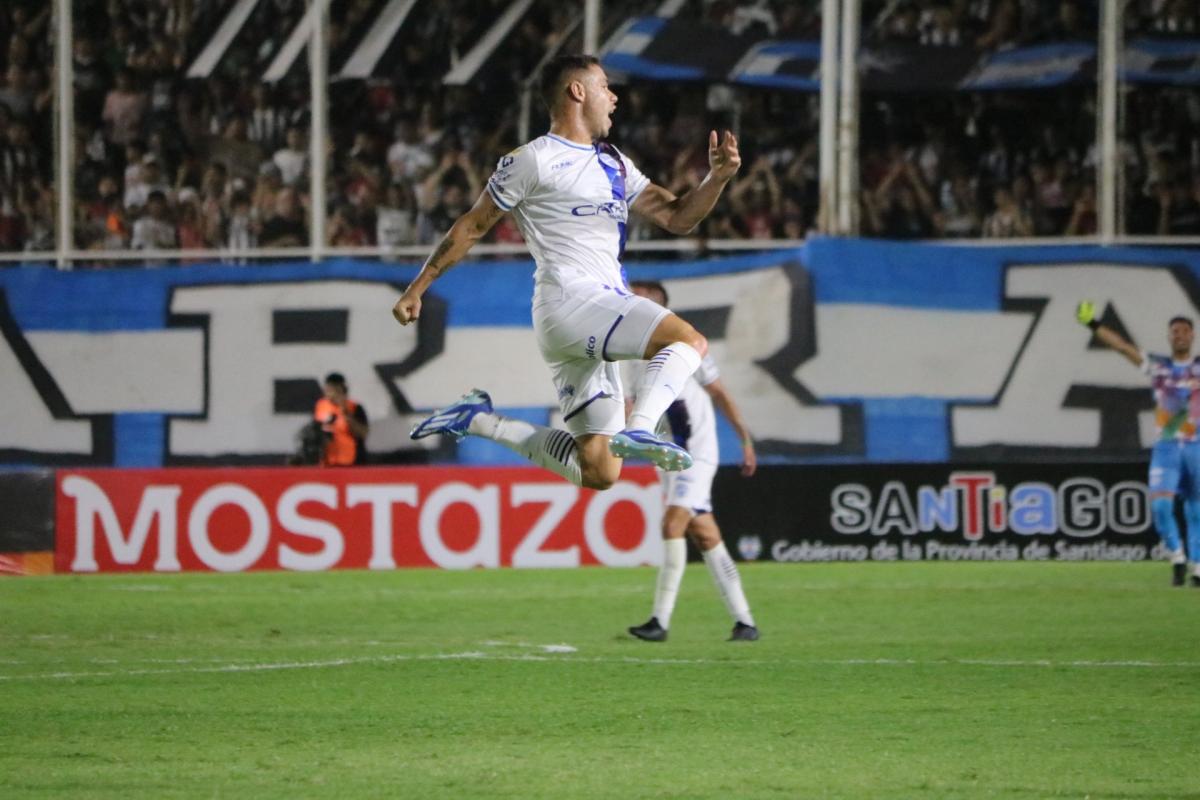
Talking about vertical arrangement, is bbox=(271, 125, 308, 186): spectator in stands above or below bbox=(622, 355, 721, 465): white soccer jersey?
above

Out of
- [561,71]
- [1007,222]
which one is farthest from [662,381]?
[1007,222]

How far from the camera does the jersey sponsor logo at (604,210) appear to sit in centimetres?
879

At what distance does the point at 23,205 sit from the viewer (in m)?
21.8

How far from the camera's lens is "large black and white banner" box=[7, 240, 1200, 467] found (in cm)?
1925

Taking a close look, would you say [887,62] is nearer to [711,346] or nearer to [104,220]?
[711,346]

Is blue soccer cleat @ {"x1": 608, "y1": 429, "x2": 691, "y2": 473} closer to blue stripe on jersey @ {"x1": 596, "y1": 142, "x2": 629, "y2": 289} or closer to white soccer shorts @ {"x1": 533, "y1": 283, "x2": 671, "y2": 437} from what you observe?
white soccer shorts @ {"x1": 533, "y1": 283, "x2": 671, "y2": 437}

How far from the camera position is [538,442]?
377 inches

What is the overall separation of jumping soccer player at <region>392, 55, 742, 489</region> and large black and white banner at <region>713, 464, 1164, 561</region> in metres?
9.62

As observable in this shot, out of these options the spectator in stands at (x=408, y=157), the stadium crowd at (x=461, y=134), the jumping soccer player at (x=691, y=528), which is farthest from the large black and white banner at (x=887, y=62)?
the jumping soccer player at (x=691, y=528)

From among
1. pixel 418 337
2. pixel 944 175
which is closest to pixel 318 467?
pixel 418 337

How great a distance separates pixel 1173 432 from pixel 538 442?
847 centimetres

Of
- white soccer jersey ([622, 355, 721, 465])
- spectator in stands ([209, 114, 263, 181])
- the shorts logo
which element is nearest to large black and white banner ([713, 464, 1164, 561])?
the shorts logo

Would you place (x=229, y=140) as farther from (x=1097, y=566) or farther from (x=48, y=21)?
(x=1097, y=566)

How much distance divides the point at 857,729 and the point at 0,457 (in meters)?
14.3
